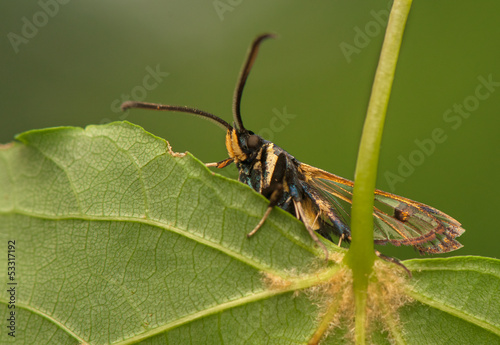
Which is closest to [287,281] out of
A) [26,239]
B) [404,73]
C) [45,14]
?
[26,239]

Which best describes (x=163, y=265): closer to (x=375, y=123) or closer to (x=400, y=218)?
(x=375, y=123)

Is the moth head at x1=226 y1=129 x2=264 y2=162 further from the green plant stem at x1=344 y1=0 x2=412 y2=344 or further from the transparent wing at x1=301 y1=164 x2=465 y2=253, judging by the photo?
the green plant stem at x1=344 y1=0 x2=412 y2=344

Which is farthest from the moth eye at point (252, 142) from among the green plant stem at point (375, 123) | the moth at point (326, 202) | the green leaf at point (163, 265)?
the green plant stem at point (375, 123)

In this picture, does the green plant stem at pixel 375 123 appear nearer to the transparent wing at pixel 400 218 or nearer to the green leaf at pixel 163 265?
the green leaf at pixel 163 265

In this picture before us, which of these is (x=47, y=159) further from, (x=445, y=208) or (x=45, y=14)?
(x=45, y=14)

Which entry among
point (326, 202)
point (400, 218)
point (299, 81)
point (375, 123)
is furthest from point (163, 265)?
point (299, 81)

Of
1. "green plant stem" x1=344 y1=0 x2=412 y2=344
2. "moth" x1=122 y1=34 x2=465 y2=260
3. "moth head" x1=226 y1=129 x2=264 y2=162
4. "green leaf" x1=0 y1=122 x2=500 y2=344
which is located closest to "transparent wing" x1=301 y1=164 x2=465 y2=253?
"moth" x1=122 y1=34 x2=465 y2=260
